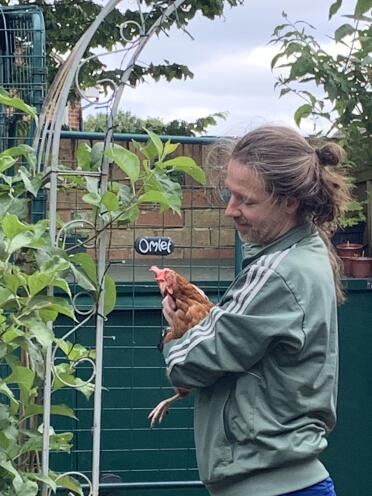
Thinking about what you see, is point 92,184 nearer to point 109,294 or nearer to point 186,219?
point 109,294

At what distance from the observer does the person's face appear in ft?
6.13

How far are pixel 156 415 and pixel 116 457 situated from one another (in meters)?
1.86

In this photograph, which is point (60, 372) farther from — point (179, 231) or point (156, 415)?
point (179, 231)

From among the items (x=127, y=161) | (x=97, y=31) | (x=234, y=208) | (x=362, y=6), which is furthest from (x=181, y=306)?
(x=97, y=31)

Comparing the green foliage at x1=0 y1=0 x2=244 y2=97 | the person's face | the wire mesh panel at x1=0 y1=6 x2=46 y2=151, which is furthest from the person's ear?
the green foliage at x1=0 y1=0 x2=244 y2=97

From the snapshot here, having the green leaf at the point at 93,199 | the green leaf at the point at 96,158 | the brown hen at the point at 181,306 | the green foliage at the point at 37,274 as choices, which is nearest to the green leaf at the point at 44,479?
the green foliage at the point at 37,274

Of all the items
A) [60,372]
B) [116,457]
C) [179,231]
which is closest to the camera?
[60,372]

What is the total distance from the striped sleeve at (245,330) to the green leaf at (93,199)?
54cm

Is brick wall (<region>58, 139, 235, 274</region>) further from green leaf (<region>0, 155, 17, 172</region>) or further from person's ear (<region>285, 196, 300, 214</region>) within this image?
person's ear (<region>285, 196, 300, 214</region>)

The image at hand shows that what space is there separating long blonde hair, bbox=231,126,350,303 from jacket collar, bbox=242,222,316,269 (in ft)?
0.08

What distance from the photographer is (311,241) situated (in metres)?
1.89

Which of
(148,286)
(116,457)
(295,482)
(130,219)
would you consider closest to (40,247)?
(130,219)

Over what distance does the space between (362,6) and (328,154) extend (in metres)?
0.73

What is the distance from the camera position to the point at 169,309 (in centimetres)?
207
